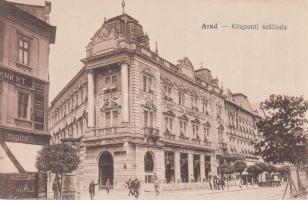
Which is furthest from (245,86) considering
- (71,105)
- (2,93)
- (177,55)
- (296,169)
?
(2,93)

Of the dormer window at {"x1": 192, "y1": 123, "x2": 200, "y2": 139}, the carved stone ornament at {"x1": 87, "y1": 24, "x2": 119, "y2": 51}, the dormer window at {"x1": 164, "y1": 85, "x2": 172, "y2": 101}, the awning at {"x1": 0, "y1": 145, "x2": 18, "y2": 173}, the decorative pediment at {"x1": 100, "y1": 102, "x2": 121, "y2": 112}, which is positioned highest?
the carved stone ornament at {"x1": 87, "y1": 24, "x2": 119, "y2": 51}

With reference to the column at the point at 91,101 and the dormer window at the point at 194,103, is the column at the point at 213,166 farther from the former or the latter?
the column at the point at 91,101

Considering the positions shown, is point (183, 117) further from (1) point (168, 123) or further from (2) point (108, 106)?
(2) point (108, 106)

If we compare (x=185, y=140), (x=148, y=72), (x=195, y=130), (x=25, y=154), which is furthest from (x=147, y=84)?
(x=25, y=154)

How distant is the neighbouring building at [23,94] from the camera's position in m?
9.27

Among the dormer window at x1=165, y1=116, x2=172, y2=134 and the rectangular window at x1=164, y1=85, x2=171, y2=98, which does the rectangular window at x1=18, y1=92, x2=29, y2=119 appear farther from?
the dormer window at x1=165, y1=116, x2=172, y2=134

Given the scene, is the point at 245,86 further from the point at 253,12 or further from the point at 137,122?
the point at 137,122

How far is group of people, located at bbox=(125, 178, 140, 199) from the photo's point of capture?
1067 cm

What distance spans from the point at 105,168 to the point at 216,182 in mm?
4334

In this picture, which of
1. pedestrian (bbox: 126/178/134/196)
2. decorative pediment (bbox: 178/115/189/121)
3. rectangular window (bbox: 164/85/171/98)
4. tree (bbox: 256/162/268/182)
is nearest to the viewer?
pedestrian (bbox: 126/178/134/196)

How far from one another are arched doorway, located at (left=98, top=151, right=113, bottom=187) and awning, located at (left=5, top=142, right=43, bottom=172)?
2.04 meters

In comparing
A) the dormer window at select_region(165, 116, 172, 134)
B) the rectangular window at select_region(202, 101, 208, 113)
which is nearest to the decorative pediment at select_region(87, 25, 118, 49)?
the dormer window at select_region(165, 116, 172, 134)

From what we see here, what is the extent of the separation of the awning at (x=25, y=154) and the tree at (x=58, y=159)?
0.12 meters

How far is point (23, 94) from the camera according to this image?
10.4 m
